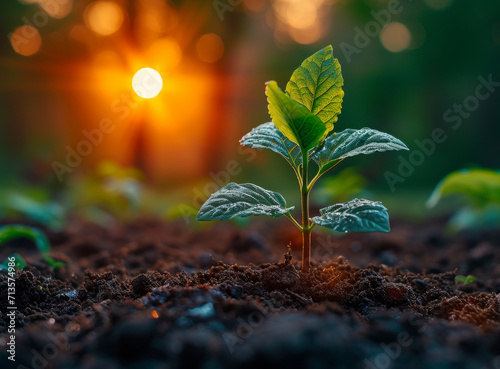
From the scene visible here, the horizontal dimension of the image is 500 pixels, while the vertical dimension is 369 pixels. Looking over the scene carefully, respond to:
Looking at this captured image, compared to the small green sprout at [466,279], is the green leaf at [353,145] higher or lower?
higher

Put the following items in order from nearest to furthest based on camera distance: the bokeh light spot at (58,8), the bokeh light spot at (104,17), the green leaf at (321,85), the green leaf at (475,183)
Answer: the green leaf at (321,85), the green leaf at (475,183), the bokeh light spot at (58,8), the bokeh light spot at (104,17)

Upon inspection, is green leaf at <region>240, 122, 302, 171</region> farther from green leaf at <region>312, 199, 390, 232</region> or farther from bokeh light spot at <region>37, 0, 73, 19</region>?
bokeh light spot at <region>37, 0, 73, 19</region>

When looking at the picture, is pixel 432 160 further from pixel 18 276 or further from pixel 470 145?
pixel 18 276

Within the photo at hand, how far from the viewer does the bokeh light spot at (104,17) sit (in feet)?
34.8

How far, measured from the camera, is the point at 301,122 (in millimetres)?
1545

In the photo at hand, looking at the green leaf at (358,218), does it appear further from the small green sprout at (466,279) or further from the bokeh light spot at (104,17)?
the bokeh light spot at (104,17)

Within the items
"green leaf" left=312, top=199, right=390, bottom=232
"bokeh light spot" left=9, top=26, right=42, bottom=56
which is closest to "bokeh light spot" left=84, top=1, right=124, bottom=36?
"bokeh light spot" left=9, top=26, right=42, bottom=56

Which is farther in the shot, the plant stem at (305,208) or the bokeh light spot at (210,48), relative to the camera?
the bokeh light spot at (210,48)

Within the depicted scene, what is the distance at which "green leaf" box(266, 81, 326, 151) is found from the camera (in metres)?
1.49

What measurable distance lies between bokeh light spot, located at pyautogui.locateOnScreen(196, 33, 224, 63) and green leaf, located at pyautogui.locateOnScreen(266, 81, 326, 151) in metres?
10.0

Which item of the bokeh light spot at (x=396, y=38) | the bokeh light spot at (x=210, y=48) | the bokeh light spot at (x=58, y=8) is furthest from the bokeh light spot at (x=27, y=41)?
the bokeh light spot at (x=396, y=38)

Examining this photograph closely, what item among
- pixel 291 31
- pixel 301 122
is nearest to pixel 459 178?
pixel 301 122

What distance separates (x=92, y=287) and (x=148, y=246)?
3.59ft

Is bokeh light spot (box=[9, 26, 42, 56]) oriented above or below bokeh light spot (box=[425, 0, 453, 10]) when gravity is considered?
below
